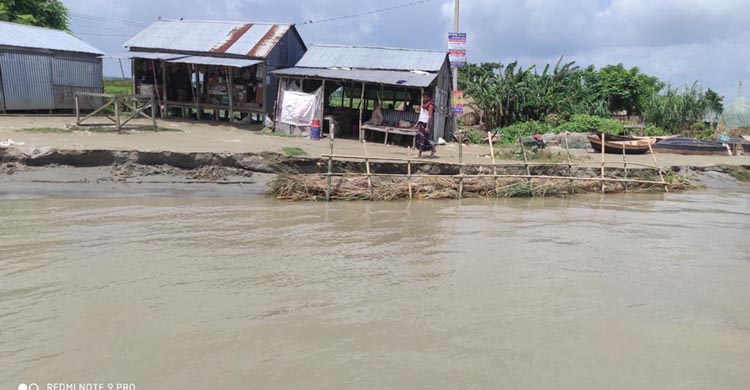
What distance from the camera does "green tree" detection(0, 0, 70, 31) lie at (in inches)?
853

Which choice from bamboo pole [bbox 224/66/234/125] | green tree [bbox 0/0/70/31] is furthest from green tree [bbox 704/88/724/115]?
green tree [bbox 0/0/70/31]

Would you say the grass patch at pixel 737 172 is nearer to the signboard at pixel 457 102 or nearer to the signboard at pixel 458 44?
the signboard at pixel 457 102

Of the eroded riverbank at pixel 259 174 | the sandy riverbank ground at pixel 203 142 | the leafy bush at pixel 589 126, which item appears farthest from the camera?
the leafy bush at pixel 589 126

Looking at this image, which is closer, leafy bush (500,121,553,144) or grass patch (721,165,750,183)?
grass patch (721,165,750,183)

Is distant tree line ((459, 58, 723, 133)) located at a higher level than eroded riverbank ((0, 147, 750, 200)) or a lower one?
higher

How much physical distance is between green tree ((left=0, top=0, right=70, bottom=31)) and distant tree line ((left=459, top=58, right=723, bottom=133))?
1816 cm

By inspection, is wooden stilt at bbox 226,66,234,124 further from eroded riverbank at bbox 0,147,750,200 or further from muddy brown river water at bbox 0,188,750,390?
muddy brown river water at bbox 0,188,750,390

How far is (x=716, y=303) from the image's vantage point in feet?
18.9

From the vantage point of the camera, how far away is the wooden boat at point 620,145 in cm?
1686

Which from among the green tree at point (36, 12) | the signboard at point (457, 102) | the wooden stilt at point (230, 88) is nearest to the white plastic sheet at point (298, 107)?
the wooden stilt at point (230, 88)

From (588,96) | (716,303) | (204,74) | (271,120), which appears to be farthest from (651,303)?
(588,96)

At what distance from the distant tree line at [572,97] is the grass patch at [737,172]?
7.11 m


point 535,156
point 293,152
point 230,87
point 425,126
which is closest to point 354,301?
point 293,152

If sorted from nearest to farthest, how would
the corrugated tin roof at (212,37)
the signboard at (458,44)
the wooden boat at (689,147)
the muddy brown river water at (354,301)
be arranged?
the muddy brown river water at (354,301), the signboard at (458,44), the corrugated tin roof at (212,37), the wooden boat at (689,147)
